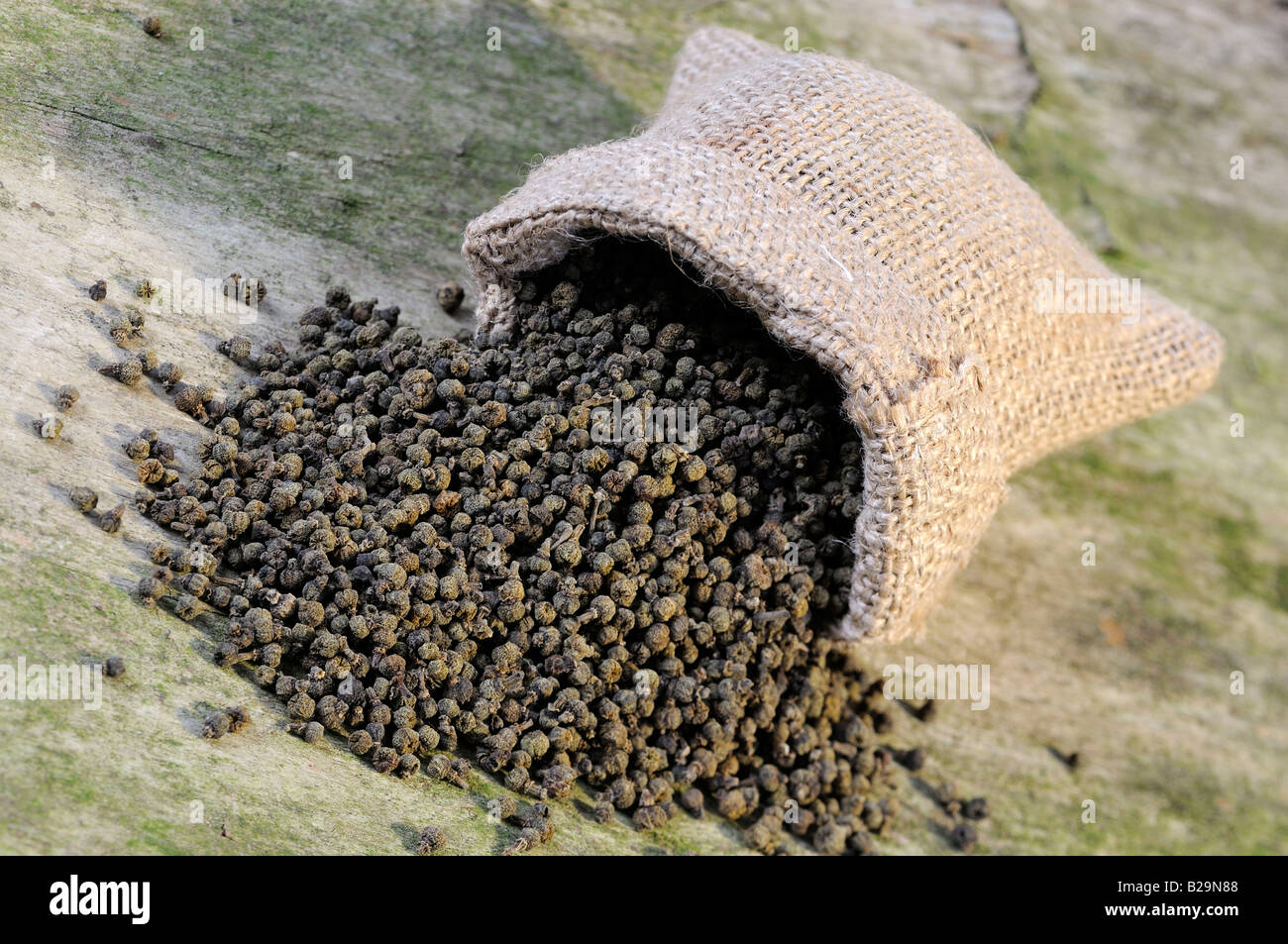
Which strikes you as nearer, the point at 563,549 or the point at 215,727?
the point at 215,727

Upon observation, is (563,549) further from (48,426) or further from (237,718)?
(48,426)

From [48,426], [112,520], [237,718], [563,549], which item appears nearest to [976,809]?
[563,549]

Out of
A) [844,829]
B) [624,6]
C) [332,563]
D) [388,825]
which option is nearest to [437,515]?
[332,563]

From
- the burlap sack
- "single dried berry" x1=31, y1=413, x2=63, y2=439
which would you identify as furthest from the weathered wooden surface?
the burlap sack

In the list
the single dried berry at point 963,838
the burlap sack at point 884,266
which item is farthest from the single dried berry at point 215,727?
the single dried berry at point 963,838

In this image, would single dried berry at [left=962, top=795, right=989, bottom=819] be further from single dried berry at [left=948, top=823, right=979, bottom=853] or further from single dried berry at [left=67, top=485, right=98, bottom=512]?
single dried berry at [left=67, top=485, right=98, bottom=512]

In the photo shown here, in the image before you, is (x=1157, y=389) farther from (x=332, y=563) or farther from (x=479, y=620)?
(x=332, y=563)
